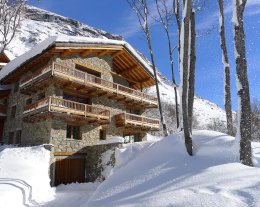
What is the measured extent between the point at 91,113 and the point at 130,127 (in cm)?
615

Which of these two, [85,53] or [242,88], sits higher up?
[85,53]

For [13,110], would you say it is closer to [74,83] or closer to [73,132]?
[73,132]

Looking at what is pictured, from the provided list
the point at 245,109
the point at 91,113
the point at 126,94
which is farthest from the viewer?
the point at 126,94

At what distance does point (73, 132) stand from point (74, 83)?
3.94 m

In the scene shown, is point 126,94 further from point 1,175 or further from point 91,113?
point 1,175

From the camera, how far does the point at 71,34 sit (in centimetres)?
9388

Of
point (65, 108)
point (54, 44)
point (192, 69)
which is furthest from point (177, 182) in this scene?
point (54, 44)

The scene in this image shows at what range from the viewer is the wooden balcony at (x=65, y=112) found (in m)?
17.3

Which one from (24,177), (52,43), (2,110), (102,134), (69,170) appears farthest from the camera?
(2,110)

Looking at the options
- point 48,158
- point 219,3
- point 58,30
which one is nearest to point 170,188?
point 219,3

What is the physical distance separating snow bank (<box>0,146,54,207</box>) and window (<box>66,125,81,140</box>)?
3481 mm

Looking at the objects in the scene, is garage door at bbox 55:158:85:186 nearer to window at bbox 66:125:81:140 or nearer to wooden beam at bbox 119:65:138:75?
window at bbox 66:125:81:140

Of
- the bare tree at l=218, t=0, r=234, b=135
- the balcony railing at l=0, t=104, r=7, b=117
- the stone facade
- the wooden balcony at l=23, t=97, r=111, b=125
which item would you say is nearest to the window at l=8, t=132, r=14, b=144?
the stone facade

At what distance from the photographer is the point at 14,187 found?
39.4 feet
